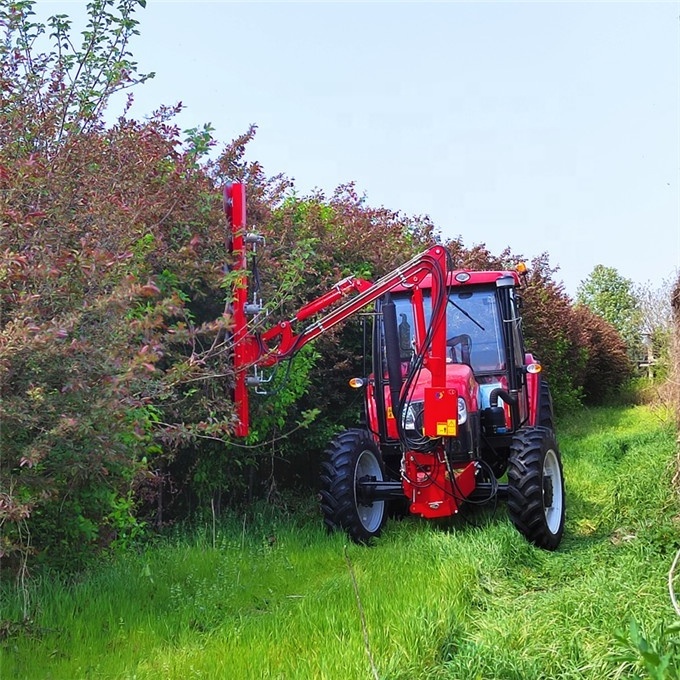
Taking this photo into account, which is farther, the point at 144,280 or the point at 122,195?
the point at 144,280

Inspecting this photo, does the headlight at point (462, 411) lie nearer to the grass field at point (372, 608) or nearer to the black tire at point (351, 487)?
the grass field at point (372, 608)

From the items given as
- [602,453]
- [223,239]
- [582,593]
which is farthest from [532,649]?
[602,453]

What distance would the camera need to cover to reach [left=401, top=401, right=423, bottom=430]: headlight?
5.58 meters

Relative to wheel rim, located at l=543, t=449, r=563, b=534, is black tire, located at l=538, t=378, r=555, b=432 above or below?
above

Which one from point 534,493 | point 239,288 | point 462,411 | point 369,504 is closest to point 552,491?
point 534,493

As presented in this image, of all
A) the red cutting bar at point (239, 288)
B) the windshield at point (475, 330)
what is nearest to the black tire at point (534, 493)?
the windshield at point (475, 330)

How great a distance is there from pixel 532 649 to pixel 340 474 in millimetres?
2678

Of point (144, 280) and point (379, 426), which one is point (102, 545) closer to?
point (144, 280)

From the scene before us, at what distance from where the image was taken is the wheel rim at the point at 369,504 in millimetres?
6068

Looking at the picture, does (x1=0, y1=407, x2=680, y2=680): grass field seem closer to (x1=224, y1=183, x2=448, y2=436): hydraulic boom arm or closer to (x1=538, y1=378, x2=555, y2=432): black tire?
(x1=224, y1=183, x2=448, y2=436): hydraulic boom arm

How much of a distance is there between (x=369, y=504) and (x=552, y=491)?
1422 millimetres

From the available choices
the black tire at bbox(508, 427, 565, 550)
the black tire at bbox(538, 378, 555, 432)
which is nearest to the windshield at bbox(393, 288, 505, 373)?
the black tire at bbox(508, 427, 565, 550)

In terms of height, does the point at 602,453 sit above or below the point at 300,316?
below

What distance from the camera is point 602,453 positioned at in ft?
32.3
